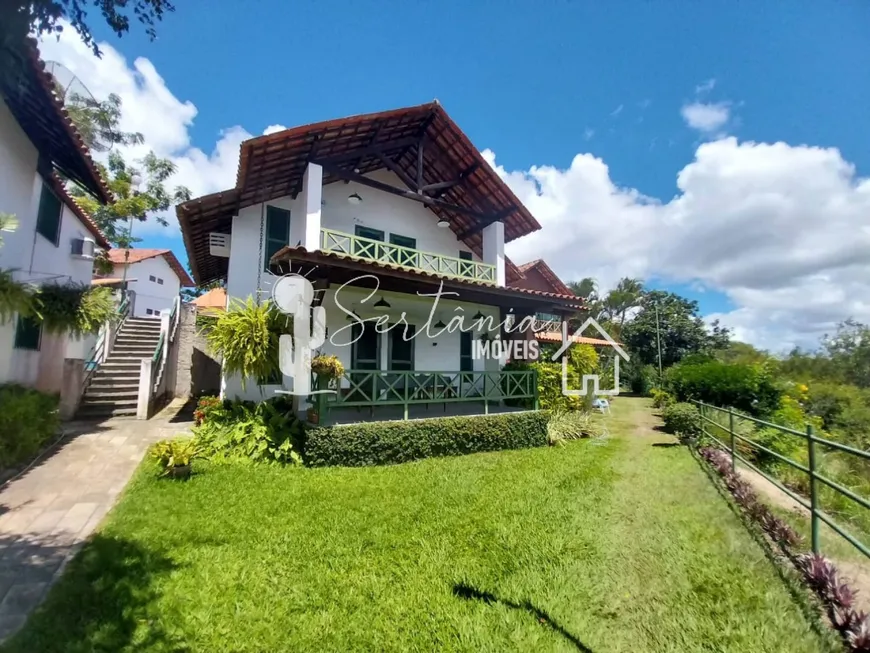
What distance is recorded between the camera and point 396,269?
7832 millimetres

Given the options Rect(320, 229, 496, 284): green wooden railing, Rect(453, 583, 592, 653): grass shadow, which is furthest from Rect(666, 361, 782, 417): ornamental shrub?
Rect(453, 583, 592, 653): grass shadow

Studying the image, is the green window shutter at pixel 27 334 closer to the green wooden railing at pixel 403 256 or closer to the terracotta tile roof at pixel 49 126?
the terracotta tile roof at pixel 49 126

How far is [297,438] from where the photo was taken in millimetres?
7273

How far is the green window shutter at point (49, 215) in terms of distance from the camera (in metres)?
8.31

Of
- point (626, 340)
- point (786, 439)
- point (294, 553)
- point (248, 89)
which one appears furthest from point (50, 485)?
point (626, 340)

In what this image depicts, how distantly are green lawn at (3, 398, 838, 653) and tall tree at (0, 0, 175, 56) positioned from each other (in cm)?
433

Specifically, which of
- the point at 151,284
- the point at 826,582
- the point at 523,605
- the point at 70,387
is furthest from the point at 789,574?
the point at 151,284

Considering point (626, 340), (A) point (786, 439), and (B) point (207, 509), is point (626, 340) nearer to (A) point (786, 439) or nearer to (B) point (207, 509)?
(A) point (786, 439)

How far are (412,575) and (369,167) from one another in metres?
10.1

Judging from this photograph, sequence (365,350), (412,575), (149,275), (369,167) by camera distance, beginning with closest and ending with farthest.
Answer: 1. (412,575)
2. (365,350)
3. (369,167)
4. (149,275)

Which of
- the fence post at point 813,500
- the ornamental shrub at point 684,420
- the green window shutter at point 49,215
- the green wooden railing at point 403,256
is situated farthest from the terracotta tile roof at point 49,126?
the ornamental shrub at point 684,420

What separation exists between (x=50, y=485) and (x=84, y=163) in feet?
21.4

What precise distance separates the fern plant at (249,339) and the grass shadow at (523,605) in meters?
5.47

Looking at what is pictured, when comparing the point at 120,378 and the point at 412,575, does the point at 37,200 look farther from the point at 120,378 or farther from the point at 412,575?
the point at 412,575
